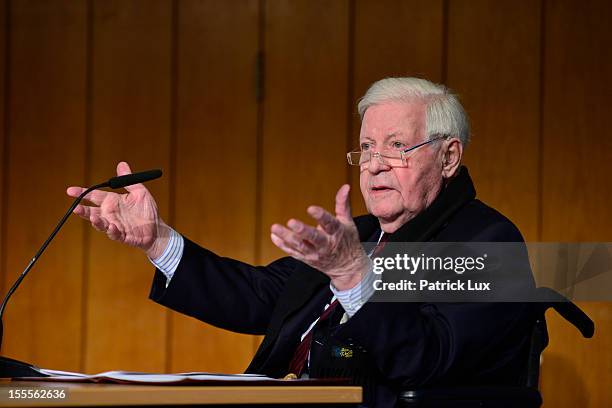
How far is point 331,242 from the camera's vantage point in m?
1.62

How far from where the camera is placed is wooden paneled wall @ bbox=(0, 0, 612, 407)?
11.4 feet

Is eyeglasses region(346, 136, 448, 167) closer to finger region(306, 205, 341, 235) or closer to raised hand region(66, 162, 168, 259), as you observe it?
raised hand region(66, 162, 168, 259)

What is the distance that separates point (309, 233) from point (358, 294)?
0.20 meters

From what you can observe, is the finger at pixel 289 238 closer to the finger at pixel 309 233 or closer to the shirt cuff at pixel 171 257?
the finger at pixel 309 233

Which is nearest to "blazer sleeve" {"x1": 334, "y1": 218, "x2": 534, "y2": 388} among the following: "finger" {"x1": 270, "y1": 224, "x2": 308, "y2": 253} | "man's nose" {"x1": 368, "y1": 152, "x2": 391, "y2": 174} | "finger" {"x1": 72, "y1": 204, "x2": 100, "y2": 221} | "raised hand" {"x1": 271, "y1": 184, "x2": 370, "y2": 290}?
"raised hand" {"x1": 271, "y1": 184, "x2": 370, "y2": 290}

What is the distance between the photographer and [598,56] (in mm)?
3467

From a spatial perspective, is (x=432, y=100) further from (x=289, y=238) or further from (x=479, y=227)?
(x=289, y=238)

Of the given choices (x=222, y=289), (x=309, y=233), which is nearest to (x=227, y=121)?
(x=222, y=289)

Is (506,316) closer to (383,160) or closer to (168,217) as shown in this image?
(383,160)

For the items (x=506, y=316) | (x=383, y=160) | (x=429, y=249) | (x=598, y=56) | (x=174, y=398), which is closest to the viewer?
(x=174, y=398)

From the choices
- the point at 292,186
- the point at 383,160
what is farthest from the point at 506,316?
the point at 292,186

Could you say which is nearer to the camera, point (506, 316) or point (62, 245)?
point (506, 316)

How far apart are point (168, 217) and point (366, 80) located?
2.82 ft

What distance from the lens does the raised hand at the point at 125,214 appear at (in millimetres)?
2131
